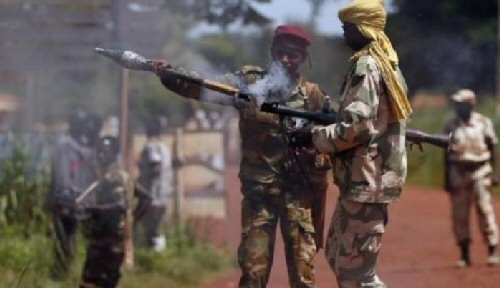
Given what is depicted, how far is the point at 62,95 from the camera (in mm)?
11914

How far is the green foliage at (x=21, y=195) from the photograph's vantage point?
1148 cm

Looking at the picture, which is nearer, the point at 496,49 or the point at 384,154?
the point at 384,154

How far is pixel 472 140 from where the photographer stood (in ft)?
41.1

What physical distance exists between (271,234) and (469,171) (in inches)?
222

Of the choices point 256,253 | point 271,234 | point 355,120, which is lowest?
point 256,253

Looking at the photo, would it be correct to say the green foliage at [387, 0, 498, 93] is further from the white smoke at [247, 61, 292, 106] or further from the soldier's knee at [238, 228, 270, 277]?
the soldier's knee at [238, 228, 270, 277]

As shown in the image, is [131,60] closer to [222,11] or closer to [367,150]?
[367,150]

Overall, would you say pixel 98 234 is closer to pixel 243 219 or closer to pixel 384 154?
pixel 243 219

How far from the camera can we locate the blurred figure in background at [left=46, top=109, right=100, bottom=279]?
10289mm

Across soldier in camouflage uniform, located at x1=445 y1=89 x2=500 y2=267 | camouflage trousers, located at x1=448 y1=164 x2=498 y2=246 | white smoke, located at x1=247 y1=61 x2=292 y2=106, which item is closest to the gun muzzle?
white smoke, located at x1=247 y1=61 x2=292 y2=106

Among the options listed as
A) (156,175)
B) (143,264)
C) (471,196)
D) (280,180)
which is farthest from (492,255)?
(280,180)

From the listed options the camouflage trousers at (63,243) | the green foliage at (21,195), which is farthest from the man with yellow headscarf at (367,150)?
the green foliage at (21,195)

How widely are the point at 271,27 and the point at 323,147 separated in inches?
101

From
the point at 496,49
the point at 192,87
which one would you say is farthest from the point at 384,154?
the point at 496,49
